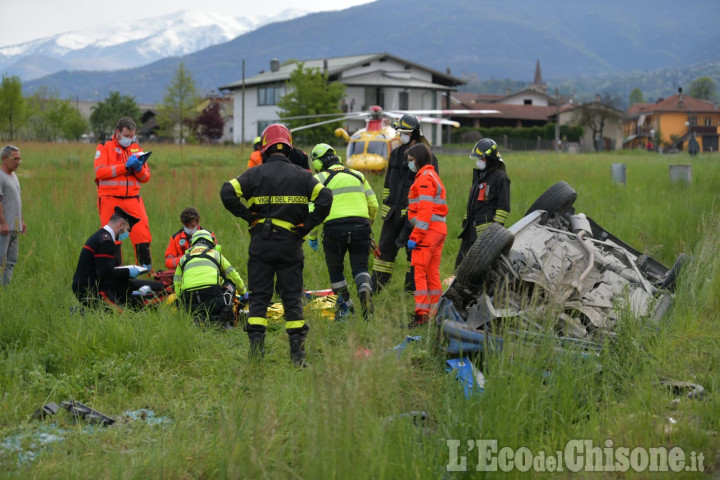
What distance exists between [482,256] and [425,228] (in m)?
1.66

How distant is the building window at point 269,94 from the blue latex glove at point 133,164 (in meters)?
52.8

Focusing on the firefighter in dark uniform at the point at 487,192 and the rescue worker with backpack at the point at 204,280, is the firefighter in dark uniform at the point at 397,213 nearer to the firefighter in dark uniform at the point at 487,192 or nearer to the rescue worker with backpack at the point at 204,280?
the firefighter in dark uniform at the point at 487,192

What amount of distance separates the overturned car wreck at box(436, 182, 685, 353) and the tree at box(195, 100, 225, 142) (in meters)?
67.9

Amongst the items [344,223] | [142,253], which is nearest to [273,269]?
[344,223]

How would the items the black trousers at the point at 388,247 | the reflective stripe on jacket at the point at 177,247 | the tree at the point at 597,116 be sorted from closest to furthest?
1. the black trousers at the point at 388,247
2. the reflective stripe on jacket at the point at 177,247
3. the tree at the point at 597,116

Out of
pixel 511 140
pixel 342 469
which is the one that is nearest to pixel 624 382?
pixel 342 469

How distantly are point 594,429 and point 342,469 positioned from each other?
1.72 meters

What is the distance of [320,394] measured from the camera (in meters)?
3.62

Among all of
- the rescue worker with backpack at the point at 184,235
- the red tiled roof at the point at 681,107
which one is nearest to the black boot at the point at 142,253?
the rescue worker with backpack at the point at 184,235

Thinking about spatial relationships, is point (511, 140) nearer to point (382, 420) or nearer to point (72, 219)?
point (72, 219)

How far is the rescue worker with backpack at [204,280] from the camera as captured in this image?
23.4 ft

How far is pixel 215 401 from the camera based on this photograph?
509 cm

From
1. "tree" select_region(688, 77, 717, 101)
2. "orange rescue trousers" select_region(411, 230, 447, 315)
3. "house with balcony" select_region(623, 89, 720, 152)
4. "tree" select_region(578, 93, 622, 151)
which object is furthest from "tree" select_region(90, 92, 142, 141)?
"tree" select_region(688, 77, 717, 101)

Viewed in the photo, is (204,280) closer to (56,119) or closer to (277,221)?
(277,221)
